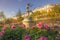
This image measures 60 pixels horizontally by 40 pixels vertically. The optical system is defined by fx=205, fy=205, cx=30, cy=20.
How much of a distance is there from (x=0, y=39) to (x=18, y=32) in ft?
1.30

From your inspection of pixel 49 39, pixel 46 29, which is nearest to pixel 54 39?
pixel 49 39

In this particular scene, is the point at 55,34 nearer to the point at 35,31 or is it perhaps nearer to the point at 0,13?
the point at 35,31

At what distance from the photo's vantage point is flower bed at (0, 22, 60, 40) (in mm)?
3157

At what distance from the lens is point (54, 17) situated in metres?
11.8

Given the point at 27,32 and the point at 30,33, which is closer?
the point at 30,33

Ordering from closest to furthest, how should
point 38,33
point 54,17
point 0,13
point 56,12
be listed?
point 38,33
point 54,17
point 56,12
point 0,13

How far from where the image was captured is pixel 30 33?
11.2 ft

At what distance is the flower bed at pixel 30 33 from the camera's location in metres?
3.16

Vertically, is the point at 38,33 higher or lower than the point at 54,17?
higher

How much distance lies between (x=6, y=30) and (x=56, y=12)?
30.0 feet

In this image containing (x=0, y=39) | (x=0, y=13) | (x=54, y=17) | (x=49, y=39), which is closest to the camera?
(x=49, y=39)

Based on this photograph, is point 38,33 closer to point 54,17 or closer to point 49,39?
point 49,39

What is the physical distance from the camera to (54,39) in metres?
3.08

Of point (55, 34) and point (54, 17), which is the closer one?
point (55, 34)
